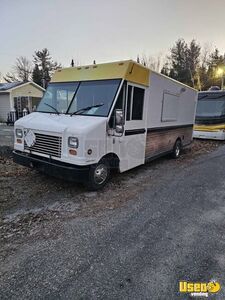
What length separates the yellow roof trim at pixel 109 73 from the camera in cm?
445

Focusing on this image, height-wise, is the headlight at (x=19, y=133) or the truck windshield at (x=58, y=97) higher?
the truck windshield at (x=58, y=97)

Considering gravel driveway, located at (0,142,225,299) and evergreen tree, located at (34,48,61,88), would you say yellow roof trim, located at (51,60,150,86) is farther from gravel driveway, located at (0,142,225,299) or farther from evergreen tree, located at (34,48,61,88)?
evergreen tree, located at (34,48,61,88)

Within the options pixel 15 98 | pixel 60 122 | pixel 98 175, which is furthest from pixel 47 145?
pixel 15 98

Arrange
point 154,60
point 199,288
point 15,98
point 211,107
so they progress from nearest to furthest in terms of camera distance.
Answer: point 199,288, point 211,107, point 15,98, point 154,60

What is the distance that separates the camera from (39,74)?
4119cm

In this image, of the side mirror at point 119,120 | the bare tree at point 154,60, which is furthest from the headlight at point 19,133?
the bare tree at point 154,60

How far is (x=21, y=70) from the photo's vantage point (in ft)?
151

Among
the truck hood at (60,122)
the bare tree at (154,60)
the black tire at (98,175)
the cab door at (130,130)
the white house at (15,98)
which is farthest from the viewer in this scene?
the bare tree at (154,60)

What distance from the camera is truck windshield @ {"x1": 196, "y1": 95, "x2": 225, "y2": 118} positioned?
11.4 meters

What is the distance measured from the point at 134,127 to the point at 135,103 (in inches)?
22.7

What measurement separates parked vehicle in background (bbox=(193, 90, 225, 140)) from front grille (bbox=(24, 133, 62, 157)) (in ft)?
32.0

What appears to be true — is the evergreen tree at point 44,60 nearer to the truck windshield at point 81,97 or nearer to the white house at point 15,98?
the white house at point 15,98

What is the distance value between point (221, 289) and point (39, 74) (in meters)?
45.4

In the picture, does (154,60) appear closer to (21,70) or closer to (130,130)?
(21,70)
